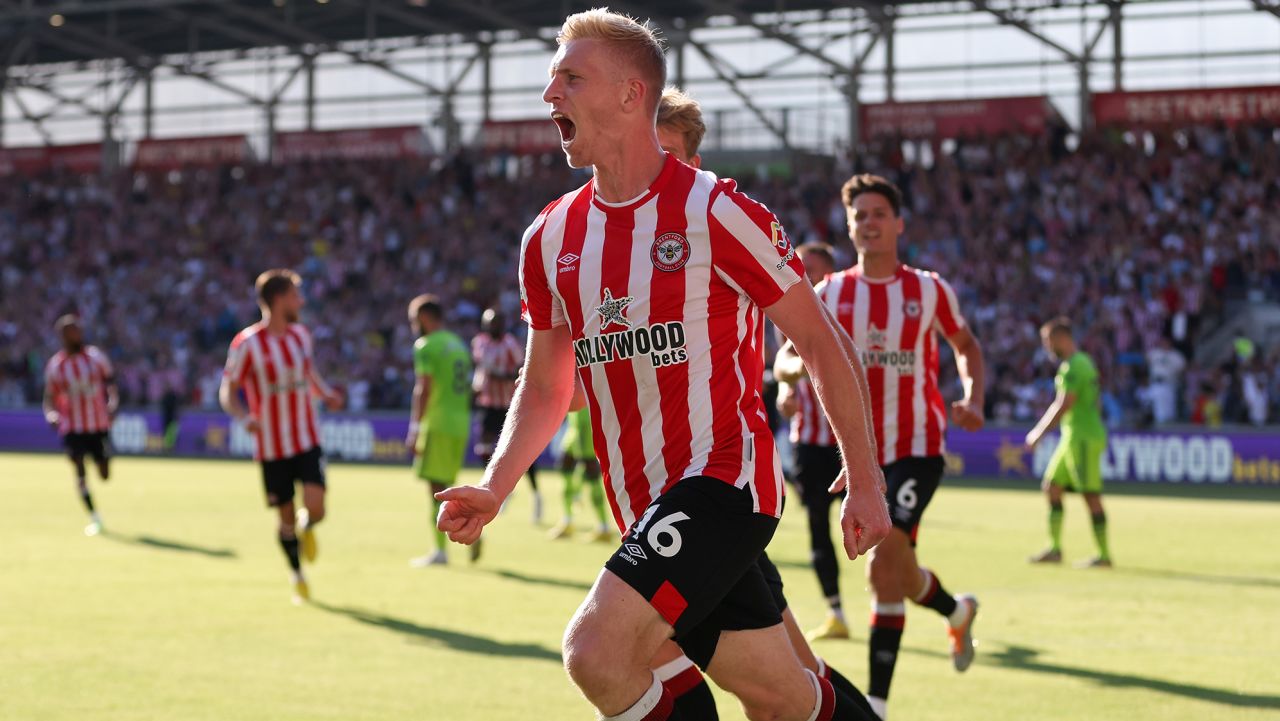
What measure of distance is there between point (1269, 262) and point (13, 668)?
25.0m

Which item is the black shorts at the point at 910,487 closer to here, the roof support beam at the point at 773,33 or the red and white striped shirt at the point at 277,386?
the red and white striped shirt at the point at 277,386

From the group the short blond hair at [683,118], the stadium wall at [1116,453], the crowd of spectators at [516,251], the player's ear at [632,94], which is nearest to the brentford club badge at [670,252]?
the player's ear at [632,94]

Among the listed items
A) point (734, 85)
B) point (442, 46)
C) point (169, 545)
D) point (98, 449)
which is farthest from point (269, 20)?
point (169, 545)

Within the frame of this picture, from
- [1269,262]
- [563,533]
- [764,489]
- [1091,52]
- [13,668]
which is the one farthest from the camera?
[1091,52]

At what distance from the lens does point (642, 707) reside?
13.1 ft

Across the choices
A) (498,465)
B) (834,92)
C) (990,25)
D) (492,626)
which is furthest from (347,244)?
(498,465)

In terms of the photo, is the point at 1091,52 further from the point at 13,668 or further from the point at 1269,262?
the point at 13,668

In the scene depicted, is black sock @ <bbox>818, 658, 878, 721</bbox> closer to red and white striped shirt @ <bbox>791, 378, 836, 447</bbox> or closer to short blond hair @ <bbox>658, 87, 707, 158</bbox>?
short blond hair @ <bbox>658, 87, 707, 158</bbox>

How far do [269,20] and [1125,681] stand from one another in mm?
33894

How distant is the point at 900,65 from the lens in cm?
3703

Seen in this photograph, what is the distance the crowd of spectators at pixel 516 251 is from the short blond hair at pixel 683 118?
2097cm

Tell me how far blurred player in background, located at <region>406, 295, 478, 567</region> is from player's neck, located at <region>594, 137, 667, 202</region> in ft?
32.4

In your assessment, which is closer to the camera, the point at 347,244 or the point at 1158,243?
the point at 1158,243

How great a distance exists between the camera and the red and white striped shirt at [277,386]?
1152 centimetres
